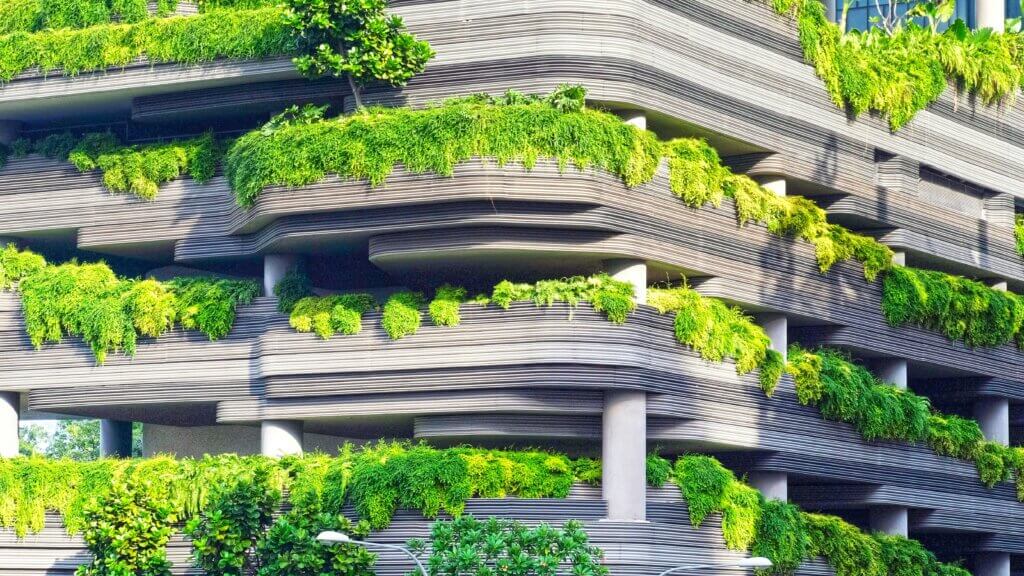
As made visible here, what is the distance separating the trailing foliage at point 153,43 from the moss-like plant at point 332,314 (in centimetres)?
673

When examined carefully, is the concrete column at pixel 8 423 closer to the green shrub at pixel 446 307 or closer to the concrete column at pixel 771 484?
the green shrub at pixel 446 307

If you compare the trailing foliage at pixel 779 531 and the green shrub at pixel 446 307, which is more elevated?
the green shrub at pixel 446 307

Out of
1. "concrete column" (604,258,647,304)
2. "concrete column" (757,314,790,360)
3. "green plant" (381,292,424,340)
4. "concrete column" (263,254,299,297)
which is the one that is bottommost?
"green plant" (381,292,424,340)

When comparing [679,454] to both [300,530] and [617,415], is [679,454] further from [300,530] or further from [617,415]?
[300,530]

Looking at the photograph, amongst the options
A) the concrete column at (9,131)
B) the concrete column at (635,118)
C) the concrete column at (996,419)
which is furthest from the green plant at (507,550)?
the concrete column at (996,419)

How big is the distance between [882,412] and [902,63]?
1083cm

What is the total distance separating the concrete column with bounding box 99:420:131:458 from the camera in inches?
2621

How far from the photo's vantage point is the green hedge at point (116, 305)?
181 feet

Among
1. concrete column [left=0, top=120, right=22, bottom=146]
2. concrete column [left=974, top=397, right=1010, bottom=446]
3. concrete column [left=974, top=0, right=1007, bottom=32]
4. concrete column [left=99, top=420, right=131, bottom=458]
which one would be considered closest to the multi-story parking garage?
concrete column [left=0, top=120, right=22, bottom=146]

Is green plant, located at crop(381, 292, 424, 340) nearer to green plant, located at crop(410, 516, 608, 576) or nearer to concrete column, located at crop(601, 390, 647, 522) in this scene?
concrete column, located at crop(601, 390, 647, 522)

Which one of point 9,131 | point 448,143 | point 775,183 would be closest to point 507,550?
point 448,143

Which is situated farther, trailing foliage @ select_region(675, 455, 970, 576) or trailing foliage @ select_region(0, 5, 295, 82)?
trailing foliage @ select_region(0, 5, 295, 82)

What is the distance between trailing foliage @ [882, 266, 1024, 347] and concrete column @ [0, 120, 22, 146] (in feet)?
81.8

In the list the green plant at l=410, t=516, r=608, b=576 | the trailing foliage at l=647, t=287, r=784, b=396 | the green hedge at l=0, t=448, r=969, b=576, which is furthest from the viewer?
the trailing foliage at l=647, t=287, r=784, b=396
